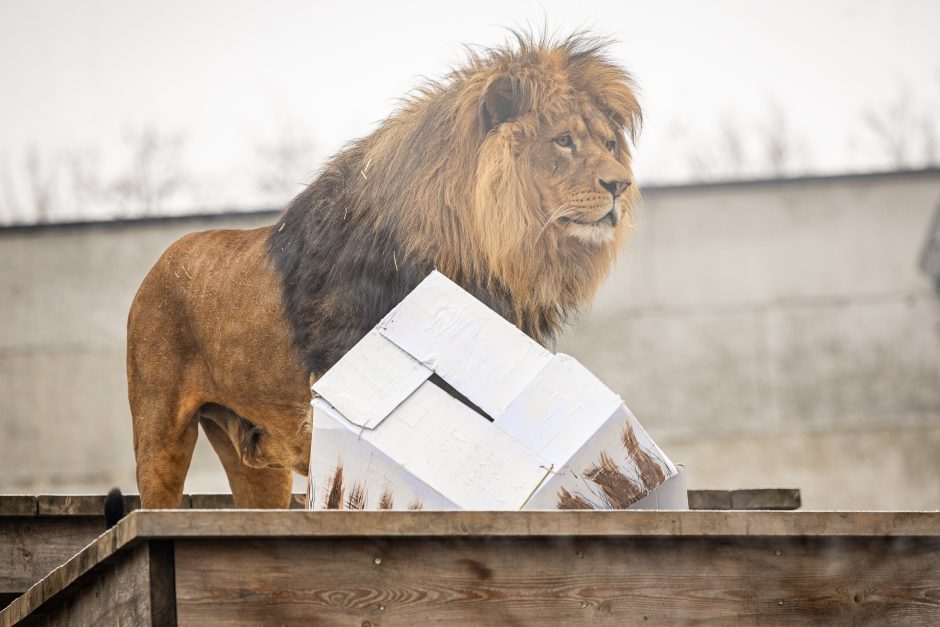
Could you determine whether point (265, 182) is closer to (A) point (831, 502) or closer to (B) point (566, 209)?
(A) point (831, 502)

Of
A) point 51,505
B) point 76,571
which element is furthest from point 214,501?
point 76,571

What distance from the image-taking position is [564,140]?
315 cm

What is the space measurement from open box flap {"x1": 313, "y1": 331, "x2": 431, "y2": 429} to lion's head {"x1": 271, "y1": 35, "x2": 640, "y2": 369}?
1.35 ft

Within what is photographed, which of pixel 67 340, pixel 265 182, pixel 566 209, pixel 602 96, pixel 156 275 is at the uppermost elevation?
pixel 602 96

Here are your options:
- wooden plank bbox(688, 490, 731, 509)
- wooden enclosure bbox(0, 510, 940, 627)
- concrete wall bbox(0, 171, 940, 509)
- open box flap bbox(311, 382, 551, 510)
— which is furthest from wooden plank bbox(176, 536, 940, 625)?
concrete wall bbox(0, 171, 940, 509)

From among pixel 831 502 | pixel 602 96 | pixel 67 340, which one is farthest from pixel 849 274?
pixel 602 96

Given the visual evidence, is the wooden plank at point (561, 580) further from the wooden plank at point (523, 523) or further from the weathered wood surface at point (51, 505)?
the weathered wood surface at point (51, 505)

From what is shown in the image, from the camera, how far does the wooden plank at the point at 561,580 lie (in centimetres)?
201

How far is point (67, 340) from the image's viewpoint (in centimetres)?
1016

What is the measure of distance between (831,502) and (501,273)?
26.3 feet

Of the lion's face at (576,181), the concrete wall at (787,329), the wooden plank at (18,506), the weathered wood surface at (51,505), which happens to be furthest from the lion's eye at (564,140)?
the concrete wall at (787,329)

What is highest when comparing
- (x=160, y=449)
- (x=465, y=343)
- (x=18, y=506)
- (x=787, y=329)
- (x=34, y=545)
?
(x=465, y=343)

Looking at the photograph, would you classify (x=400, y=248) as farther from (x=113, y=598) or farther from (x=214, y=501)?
(x=214, y=501)

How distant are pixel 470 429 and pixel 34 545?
70.7 inches
